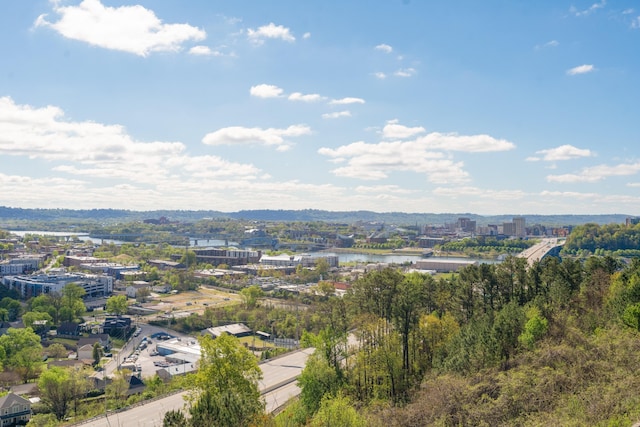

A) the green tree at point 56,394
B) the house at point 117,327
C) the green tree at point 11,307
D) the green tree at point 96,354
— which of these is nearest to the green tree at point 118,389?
the green tree at point 56,394

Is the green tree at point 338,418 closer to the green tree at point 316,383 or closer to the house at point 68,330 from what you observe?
the green tree at point 316,383

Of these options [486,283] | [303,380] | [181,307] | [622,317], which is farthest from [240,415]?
[181,307]

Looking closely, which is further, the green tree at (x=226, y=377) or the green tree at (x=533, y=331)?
the green tree at (x=533, y=331)

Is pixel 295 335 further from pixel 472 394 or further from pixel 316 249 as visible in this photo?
pixel 316 249

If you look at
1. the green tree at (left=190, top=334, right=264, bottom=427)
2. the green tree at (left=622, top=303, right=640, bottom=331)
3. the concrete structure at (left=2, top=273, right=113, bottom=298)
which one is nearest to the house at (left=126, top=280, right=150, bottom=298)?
Result: the concrete structure at (left=2, top=273, right=113, bottom=298)

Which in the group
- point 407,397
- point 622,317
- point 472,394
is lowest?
point 407,397
